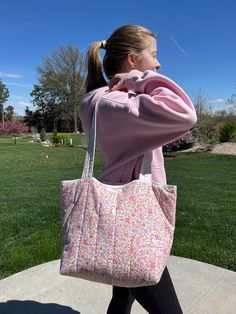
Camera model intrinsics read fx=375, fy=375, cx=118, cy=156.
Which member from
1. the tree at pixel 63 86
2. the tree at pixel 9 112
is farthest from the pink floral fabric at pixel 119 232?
the tree at pixel 9 112

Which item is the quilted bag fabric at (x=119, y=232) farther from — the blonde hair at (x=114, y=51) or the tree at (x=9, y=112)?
the tree at (x=9, y=112)

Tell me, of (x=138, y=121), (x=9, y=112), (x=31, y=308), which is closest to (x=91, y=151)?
(x=138, y=121)

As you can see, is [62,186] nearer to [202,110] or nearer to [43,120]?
[202,110]

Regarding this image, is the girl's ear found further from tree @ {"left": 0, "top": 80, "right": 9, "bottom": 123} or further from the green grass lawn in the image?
tree @ {"left": 0, "top": 80, "right": 9, "bottom": 123}

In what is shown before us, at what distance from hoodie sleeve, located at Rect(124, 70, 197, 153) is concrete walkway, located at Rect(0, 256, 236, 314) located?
1556 millimetres

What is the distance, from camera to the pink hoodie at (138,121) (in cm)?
136

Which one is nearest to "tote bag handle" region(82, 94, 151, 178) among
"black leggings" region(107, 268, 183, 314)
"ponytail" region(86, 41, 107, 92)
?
"ponytail" region(86, 41, 107, 92)

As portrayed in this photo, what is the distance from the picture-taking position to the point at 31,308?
2611 mm

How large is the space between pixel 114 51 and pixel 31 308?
192 centimetres

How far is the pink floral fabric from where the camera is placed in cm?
133

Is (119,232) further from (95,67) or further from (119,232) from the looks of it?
(95,67)

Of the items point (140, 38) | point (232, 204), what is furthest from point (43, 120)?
point (140, 38)

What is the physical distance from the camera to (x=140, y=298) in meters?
1.58

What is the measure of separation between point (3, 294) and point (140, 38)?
2.18 metres
